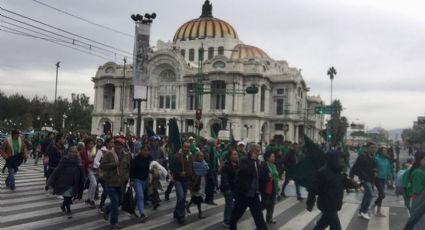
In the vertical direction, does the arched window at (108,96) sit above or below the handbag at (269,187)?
above

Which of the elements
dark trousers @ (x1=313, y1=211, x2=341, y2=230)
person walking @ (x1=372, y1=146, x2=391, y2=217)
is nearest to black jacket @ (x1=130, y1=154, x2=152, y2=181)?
dark trousers @ (x1=313, y1=211, x2=341, y2=230)

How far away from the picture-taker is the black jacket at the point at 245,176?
7746 millimetres

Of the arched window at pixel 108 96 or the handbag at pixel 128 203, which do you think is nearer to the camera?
the handbag at pixel 128 203

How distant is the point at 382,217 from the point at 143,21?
12.2 meters

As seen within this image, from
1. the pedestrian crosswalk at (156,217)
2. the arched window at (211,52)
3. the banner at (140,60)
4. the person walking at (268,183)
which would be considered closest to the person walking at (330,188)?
the person walking at (268,183)

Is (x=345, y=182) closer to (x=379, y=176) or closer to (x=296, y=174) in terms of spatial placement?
(x=296, y=174)

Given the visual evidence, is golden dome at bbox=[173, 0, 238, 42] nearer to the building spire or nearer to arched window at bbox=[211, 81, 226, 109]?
the building spire

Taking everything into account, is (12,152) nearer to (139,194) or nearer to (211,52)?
(139,194)

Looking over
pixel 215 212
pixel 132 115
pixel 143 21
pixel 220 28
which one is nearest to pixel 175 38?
pixel 220 28

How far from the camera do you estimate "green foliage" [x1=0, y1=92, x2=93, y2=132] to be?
74975 mm

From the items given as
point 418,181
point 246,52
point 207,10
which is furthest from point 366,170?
point 207,10

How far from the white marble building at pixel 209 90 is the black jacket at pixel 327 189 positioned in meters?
56.5

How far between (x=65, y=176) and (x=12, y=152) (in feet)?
13.5

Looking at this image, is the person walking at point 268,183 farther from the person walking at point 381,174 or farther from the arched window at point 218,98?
the arched window at point 218,98
